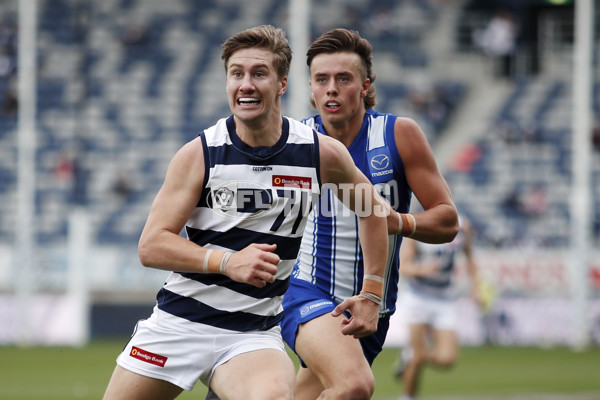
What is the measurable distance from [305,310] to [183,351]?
1305 millimetres

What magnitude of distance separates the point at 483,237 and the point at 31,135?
29.5 ft

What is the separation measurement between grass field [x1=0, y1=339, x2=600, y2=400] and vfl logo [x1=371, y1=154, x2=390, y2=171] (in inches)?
236

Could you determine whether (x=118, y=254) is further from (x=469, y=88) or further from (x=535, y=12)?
(x=535, y=12)

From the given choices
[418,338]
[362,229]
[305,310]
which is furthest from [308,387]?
[418,338]

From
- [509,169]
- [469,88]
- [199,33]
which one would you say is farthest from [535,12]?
[199,33]

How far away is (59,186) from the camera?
2348 centimetres

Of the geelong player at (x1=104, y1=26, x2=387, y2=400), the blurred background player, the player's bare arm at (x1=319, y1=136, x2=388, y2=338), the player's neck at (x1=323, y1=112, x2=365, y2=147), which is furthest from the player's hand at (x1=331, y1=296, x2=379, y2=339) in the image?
the blurred background player

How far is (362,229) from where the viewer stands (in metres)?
5.83

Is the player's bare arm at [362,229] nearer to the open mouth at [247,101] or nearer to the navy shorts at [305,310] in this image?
the open mouth at [247,101]

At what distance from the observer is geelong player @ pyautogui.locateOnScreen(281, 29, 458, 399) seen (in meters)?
6.43

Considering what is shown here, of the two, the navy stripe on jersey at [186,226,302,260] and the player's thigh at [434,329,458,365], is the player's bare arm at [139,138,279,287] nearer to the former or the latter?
the navy stripe on jersey at [186,226,302,260]

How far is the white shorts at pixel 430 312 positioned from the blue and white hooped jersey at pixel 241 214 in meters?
7.16

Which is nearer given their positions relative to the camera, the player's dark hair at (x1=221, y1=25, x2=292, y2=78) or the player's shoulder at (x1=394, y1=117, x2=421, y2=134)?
the player's dark hair at (x1=221, y1=25, x2=292, y2=78)

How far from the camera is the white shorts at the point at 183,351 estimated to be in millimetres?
5230
